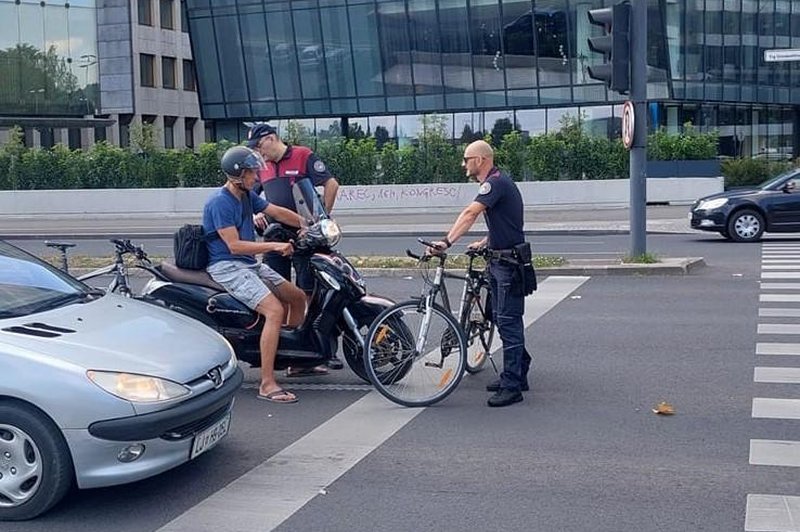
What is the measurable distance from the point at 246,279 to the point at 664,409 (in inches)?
119

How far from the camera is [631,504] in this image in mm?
5594

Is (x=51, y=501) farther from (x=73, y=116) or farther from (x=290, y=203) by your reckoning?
(x=73, y=116)

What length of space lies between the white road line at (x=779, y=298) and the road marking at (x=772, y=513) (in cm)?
731

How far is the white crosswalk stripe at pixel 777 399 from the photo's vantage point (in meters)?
5.40

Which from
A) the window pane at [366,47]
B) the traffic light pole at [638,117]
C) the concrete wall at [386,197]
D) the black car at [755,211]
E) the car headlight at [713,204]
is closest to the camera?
the traffic light pole at [638,117]

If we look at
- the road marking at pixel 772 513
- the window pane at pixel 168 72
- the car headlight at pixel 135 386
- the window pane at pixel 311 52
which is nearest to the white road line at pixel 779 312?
the road marking at pixel 772 513

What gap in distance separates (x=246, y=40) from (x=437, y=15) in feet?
27.6

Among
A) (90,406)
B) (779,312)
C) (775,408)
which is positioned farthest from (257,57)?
(90,406)

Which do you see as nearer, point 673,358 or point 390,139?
point 673,358

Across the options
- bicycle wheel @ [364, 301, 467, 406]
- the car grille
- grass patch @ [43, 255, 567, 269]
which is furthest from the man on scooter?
grass patch @ [43, 255, 567, 269]

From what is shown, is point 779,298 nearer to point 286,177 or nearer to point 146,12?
point 286,177

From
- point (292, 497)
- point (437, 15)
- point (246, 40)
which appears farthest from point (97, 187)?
point (292, 497)

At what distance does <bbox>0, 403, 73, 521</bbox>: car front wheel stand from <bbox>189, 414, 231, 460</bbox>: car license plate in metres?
0.67

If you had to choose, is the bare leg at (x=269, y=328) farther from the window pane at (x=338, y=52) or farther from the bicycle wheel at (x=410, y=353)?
the window pane at (x=338, y=52)
